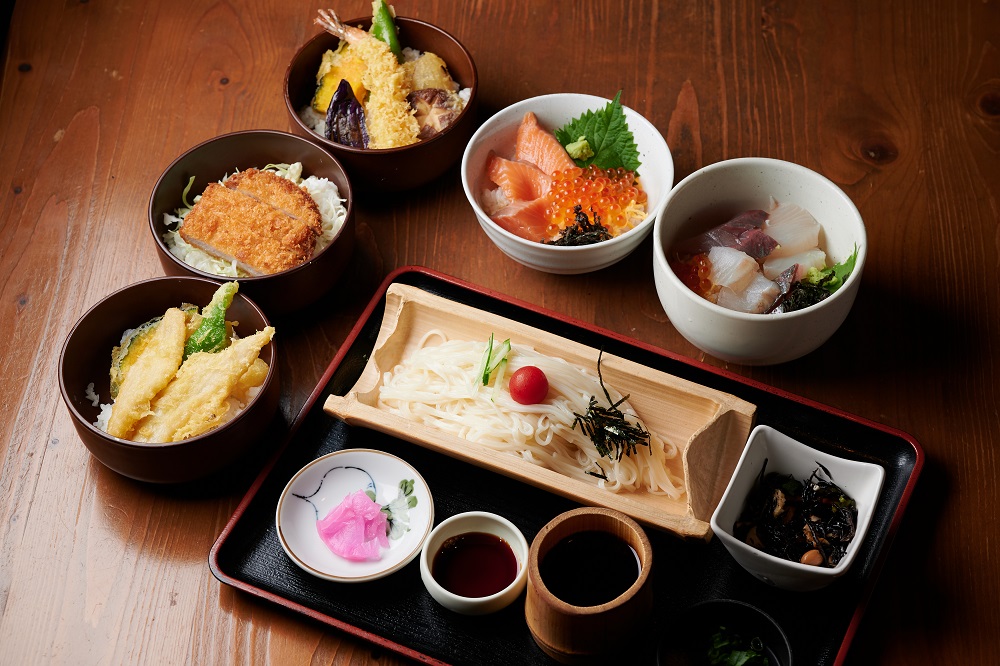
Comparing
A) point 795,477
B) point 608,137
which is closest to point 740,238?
point 608,137

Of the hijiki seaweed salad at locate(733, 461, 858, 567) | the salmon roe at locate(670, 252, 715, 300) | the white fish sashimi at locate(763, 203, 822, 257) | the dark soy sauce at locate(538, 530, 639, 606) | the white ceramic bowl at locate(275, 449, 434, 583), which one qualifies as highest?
the white fish sashimi at locate(763, 203, 822, 257)

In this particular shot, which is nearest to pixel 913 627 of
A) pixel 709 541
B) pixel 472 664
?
pixel 709 541

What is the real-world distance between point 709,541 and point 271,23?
218 centimetres

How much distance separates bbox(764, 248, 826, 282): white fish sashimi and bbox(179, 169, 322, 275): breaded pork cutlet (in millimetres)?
1155

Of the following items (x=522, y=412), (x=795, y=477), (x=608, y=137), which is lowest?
(x=522, y=412)

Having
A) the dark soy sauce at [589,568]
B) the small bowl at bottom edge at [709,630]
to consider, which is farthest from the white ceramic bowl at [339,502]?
the small bowl at bottom edge at [709,630]

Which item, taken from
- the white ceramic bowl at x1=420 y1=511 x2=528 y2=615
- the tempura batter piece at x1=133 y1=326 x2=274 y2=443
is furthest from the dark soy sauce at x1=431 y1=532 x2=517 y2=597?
the tempura batter piece at x1=133 y1=326 x2=274 y2=443

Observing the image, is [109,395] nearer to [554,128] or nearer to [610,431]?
[610,431]

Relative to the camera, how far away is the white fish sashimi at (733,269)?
7.22 ft

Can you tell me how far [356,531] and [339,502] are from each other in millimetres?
105

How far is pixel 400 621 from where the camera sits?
1.95m

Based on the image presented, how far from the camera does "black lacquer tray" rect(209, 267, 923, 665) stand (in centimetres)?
193

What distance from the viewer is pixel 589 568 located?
1.85 m

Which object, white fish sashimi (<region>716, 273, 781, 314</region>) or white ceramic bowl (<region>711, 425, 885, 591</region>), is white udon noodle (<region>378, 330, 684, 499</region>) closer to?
white ceramic bowl (<region>711, 425, 885, 591</region>)
